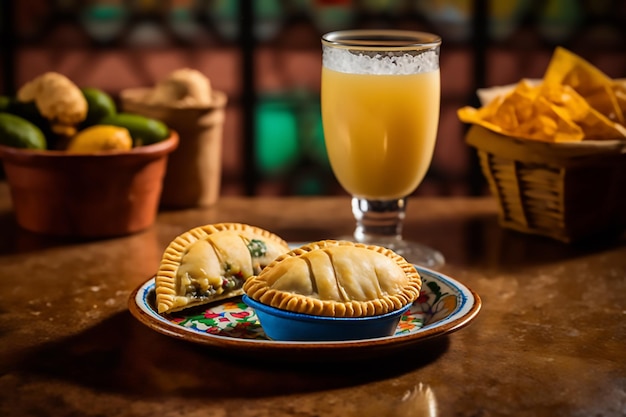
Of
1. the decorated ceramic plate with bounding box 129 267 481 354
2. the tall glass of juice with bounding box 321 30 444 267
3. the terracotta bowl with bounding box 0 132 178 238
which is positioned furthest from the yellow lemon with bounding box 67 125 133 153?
the decorated ceramic plate with bounding box 129 267 481 354

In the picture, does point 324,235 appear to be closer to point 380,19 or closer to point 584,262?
point 584,262

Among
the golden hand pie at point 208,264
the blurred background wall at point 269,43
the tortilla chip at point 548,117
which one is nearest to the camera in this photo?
the golden hand pie at point 208,264

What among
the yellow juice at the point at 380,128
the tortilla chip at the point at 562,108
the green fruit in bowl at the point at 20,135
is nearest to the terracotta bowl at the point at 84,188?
the green fruit in bowl at the point at 20,135

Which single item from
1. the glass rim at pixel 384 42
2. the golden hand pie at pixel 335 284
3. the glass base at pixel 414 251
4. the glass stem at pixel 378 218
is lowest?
the glass base at pixel 414 251

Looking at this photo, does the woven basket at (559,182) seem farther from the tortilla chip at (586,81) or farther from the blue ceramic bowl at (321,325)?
the blue ceramic bowl at (321,325)

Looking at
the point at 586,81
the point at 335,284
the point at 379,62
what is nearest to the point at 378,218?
the point at 379,62

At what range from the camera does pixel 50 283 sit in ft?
4.62

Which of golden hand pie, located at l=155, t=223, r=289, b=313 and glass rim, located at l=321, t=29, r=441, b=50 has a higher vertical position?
glass rim, located at l=321, t=29, r=441, b=50

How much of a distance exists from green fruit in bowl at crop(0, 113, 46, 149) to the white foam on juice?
50 centimetres

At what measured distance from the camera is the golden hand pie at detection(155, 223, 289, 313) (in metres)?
1.16

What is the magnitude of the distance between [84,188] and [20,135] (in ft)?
0.44

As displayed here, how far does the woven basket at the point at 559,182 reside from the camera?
1.54 m

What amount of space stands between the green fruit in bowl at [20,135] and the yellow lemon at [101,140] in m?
0.05

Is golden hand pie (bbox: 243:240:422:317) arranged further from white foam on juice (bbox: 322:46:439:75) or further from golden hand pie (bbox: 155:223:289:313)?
white foam on juice (bbox: 322:46:439:75)
